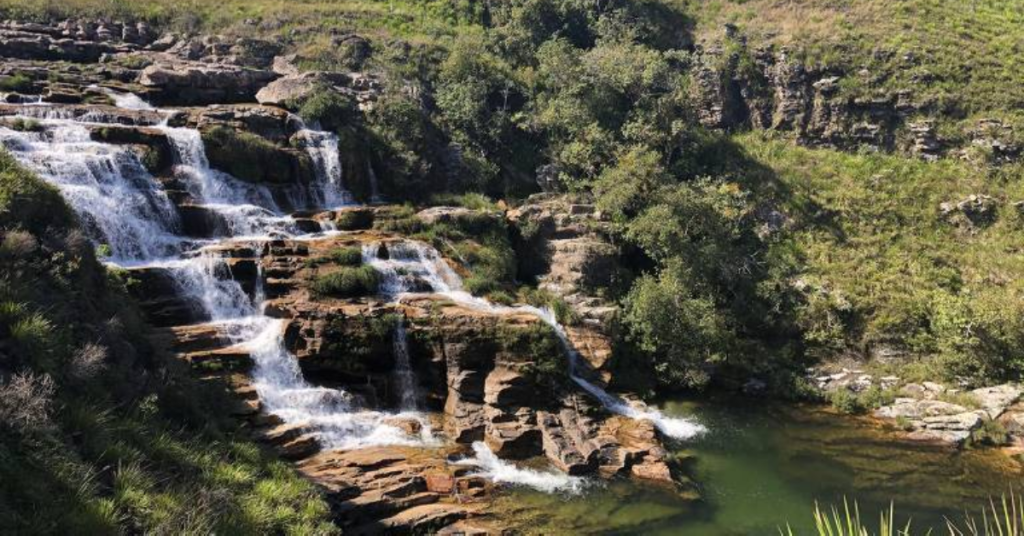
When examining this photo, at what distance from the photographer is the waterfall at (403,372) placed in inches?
897

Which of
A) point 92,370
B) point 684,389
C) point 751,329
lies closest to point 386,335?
point 92,370

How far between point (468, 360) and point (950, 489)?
56.1 ft

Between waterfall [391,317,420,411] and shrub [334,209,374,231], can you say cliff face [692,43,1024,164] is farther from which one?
waterfall [391,317,420,411]

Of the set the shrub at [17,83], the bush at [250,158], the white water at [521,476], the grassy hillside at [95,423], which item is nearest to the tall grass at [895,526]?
the white water at [521,476]

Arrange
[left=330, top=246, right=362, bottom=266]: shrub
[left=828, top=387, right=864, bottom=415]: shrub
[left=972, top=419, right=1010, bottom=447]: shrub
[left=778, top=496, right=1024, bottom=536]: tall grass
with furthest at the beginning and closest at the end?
1. [left=828, top=387, right=864, bottom=415]: shrub
2. [left=330, top=246, right=362, bottom=266]: shrub
3. [left=972, top=419, right=1010, bottom=447]: shrub
4. [left=778, top=496, right=1024, bottom=536]: tall grass

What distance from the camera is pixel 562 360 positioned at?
77.8 ft

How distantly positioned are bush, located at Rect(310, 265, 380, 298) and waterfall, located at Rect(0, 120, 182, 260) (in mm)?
6789

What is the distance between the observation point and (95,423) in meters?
10.3

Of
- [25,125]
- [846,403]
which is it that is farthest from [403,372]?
[25,125]

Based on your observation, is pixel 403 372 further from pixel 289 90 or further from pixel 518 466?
pixel 289 90

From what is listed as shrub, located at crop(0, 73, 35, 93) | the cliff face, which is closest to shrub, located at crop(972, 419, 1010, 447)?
the cliff face

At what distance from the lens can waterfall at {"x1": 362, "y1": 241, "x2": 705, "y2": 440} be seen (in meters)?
24.3

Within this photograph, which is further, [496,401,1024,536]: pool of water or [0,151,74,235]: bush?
[496,401,1024,536]: pool of water

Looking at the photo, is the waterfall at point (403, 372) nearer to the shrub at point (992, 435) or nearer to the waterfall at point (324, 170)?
the waterfall at point (324, 170)
